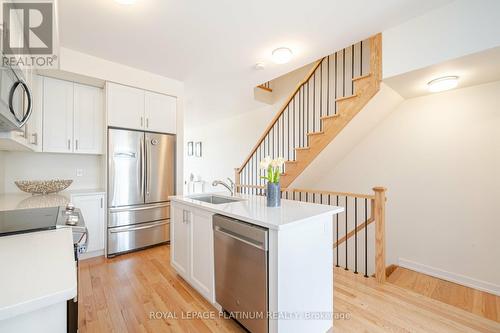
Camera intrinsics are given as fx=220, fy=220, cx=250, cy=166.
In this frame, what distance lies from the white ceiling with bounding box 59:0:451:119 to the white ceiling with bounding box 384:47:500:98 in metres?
0.55

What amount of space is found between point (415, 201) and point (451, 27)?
2271 mm

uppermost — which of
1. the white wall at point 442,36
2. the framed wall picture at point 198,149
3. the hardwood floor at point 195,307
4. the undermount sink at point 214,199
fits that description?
the white wall at point 442,36

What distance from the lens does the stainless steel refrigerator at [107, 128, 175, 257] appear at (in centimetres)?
297

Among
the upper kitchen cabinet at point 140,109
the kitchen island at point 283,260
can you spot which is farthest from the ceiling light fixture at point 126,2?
the kitchen island at point 283,260

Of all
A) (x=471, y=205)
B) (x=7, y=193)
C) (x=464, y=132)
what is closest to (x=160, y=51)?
(x=7, y=193)

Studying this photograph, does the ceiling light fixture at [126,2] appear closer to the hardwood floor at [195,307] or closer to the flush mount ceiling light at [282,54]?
the flush mount ceiling light at [282,54]

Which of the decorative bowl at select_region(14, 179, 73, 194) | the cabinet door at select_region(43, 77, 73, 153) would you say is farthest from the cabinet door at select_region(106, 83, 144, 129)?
the decorative bowl at select_region(14, 179, 73, 194)

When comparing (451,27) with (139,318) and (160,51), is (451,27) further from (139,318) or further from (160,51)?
(139,318)

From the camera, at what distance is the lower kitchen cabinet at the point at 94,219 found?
282 cm

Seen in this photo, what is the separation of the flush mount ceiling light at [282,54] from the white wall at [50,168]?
284 cm

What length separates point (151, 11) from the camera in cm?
203

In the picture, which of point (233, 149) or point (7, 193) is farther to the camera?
point (233, 149)

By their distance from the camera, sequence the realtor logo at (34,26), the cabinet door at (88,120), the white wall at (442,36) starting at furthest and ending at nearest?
the cabinet door at (88,120), the white wall at (442,36), the realtor logo at (34,26)

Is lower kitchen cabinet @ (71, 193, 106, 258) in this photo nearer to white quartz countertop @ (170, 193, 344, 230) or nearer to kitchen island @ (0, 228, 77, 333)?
white quartz countertop @ (170, 193, 344, 230)
